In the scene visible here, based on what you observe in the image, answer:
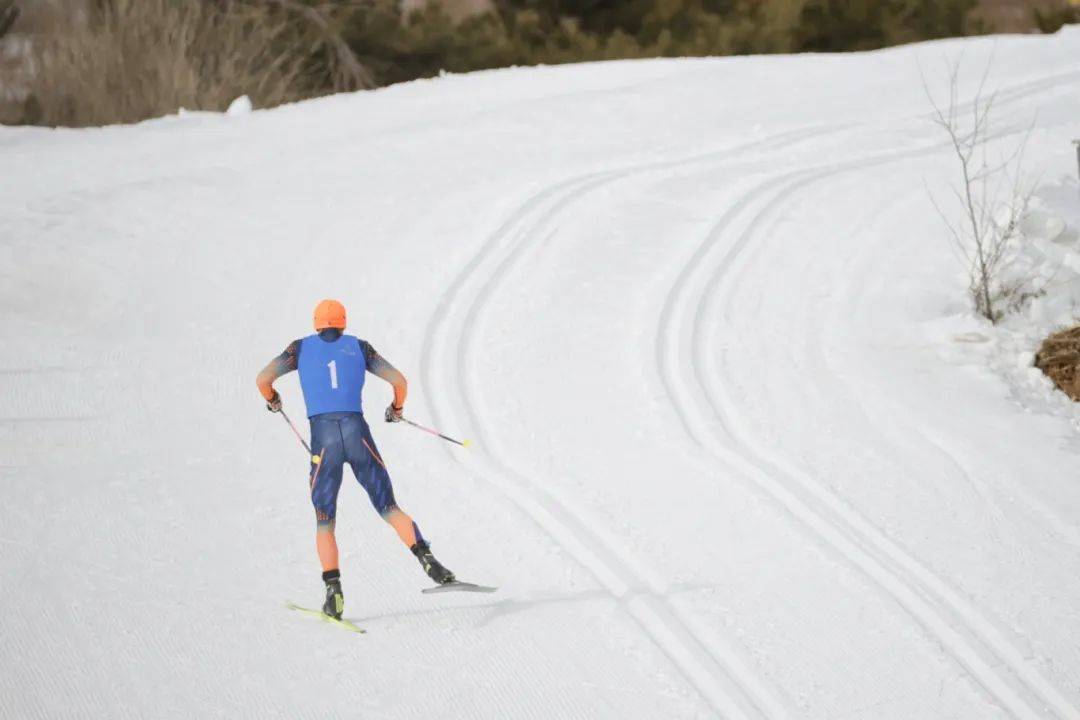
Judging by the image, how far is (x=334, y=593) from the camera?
797 centimetres

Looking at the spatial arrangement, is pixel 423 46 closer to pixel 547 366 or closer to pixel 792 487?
pixel 547 366

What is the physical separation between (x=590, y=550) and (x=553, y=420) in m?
2.02

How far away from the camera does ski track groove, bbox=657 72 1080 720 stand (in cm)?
782

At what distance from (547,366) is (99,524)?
3.99 metres

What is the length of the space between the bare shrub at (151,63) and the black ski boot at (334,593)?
13.4 m

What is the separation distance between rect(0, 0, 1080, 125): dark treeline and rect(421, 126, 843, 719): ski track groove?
8462 mm

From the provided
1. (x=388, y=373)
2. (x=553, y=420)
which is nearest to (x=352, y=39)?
(x=553, y=420)

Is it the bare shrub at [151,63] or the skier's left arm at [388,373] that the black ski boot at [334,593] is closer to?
the skier's left arm at [388,373]

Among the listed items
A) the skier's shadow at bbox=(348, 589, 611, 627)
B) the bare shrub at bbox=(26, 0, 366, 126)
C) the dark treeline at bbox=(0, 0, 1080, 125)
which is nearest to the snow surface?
the skier's shadow at bbox=(348, 589, 611, 627)

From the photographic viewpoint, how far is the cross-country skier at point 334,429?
7973 mm

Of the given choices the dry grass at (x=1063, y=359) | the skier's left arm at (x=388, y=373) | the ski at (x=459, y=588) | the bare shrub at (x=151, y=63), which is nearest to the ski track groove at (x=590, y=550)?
the ski at (x=459, y=588)

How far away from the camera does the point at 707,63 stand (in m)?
21.0

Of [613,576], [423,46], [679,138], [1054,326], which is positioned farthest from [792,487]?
[423,46]

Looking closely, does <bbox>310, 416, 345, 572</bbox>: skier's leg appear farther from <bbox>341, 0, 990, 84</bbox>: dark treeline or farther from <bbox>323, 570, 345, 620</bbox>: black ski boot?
<bbox>341, 0, 990, 84</bbox>: dark treeline
